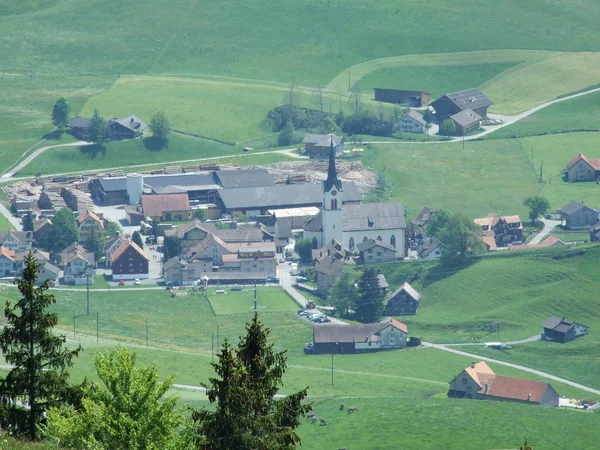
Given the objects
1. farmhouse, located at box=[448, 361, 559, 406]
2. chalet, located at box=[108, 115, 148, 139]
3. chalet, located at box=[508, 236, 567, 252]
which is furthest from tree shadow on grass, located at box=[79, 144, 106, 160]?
farmhouse, located at box=[448, 361, 559, 406]

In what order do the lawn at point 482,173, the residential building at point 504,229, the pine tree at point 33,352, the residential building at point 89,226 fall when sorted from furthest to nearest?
the lawn at point 482,173 < the residential building at point 504,229 < the residential building at point 89,226 < the pine tree at point 33,352

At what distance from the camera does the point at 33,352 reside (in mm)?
30094

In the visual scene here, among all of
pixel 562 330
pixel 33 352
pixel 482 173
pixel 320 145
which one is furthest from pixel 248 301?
pixel 33 352

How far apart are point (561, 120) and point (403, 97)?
19.1 meters

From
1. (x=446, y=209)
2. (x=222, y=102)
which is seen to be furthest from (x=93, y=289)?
(x=222, y=102)

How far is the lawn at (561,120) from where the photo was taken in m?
150

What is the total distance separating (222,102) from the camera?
6265 inches

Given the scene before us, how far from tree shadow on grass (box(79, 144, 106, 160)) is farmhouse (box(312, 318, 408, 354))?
53.2 meters

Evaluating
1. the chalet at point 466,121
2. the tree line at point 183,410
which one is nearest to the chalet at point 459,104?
the chalet at point 466,121

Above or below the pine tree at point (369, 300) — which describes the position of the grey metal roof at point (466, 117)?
above

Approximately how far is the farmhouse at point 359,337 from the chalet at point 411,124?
59.5 m

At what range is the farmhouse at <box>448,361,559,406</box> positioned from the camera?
8038 cm

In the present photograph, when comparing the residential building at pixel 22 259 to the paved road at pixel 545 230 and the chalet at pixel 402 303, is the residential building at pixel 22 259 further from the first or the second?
the paved road at pixel 545 230

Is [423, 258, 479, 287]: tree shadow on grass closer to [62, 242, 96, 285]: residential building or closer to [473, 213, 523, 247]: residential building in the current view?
[473, 213, 523, 247]: residential building
